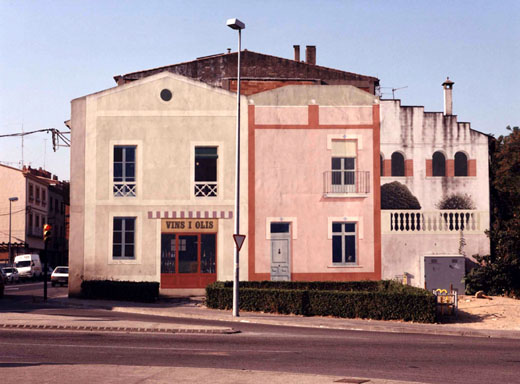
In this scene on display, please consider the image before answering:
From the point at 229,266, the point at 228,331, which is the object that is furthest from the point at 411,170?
the point at 228,331

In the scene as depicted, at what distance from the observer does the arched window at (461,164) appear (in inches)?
1463

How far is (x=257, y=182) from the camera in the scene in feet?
120

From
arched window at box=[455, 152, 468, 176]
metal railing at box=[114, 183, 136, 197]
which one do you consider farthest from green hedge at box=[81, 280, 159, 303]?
arched window at box=[455, 152, 468, 176]

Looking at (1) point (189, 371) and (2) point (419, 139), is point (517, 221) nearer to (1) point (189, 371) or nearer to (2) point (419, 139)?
(2) point (419, 139)

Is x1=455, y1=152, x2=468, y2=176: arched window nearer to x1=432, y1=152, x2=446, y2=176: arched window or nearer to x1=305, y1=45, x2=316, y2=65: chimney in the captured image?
x1=432, y1=152, x2=446, y2=176: arched window

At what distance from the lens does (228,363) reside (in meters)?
14.5

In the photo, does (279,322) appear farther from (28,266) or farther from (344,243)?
(28,266)

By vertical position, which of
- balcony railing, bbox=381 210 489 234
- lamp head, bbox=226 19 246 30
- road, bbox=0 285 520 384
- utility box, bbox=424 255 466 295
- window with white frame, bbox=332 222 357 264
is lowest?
road, bbox=0 285 520 384

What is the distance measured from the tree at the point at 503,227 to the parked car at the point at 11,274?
4332 cm

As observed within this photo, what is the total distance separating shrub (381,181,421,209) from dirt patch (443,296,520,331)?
6089 millimetres

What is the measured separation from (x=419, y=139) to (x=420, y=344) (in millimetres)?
19798

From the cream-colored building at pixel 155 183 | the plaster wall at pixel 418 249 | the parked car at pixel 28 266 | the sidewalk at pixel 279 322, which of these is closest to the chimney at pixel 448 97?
the plaster wall at pixel 418 249

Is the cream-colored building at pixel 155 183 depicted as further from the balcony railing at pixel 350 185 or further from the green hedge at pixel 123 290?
the balcony railing at pixel 350 185

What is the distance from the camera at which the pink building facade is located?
3638 centimetres
